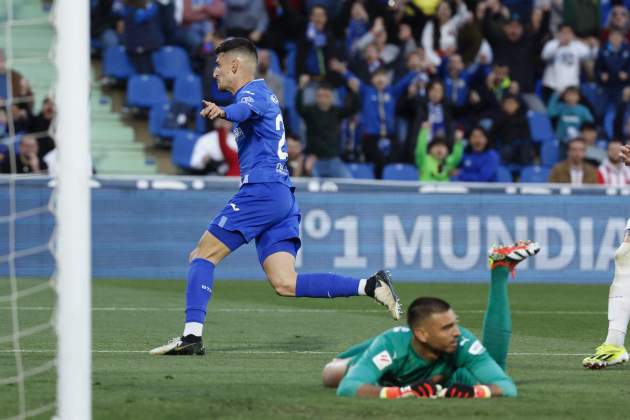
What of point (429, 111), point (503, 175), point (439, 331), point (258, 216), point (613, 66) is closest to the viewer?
point (439, 331)

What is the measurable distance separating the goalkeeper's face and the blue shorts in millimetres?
2903

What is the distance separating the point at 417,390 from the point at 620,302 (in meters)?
2.53

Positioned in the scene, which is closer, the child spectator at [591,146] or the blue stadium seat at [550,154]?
the child spectator at [591,146]

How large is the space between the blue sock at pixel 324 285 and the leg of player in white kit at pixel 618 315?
5.69ft

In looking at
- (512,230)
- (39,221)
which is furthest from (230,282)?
(512,230)

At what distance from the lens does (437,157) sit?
1881 cm

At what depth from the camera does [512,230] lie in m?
17.6

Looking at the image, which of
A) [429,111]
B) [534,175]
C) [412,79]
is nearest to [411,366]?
[429,111]

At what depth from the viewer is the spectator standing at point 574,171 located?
18844 millimetres

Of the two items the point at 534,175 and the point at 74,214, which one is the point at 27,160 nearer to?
the point at 534,175

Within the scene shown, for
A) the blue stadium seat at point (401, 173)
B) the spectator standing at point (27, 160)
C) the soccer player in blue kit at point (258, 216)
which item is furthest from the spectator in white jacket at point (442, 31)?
the soccer player in blue kit at point (258, 216)

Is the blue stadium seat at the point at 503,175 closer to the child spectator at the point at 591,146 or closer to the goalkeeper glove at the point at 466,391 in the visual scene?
the child spectator at the point at 591,146

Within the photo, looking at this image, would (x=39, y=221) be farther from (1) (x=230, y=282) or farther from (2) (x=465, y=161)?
(2) (x=465, y=161)

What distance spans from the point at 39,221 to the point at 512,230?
6.06m
